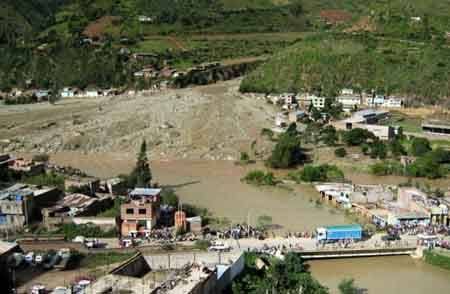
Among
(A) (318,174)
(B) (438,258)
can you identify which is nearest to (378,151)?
(A) (318,174)

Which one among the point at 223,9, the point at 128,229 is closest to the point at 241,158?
the point at 128,229

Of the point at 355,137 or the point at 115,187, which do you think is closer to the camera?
the point at 115,187

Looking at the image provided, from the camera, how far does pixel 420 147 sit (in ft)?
→ 111

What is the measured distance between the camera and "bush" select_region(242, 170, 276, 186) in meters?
28.9

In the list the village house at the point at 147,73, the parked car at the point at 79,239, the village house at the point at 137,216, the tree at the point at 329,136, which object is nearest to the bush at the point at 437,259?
the village house at the point at 137,216

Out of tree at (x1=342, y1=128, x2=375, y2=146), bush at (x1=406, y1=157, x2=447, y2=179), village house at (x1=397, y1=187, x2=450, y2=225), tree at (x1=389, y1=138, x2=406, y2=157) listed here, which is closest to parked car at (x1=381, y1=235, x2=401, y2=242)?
village house at (x1=397, y1=187, x2=450, y2=225)

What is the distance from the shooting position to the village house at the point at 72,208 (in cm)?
2186

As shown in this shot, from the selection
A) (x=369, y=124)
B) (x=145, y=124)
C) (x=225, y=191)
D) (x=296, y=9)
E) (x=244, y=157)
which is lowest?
(x=225, y=191)

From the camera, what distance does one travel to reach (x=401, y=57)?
185 feet

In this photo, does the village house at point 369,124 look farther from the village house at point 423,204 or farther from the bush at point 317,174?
the village house at point 423,204

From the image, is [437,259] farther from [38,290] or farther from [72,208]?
[72,208]

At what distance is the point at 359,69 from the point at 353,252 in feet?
123

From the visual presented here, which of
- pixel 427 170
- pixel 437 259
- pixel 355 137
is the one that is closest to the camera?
pixel 437 259

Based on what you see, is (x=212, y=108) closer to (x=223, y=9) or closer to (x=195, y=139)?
(x=195, y=139)
